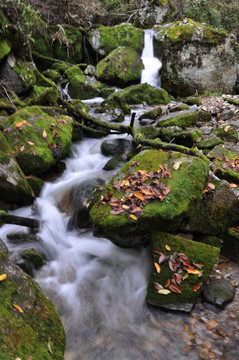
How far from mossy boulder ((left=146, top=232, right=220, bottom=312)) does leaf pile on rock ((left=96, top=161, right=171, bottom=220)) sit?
488 mm

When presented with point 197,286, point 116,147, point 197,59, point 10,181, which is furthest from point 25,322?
point 197,59

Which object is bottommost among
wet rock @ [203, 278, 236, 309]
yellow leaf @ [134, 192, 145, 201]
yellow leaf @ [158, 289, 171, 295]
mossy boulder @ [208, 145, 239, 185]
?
wet rock @ [203, 278, 236, 309]

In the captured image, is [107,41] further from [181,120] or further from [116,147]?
[116,147]

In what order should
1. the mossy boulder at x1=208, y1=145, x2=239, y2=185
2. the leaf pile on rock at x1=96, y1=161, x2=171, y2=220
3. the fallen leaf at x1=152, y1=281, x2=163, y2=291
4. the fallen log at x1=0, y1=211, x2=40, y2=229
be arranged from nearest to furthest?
the fallen leaf at x1=152, y1=281, x2=163, y2=291, the fallen log at x1=0, y1=211, x2=40, y2=229, the leaf pile on rock at x1=96, y1=161, x2=171, y2=220, the mossy boulder at x1=208, y1=145, x2=239, y2=185

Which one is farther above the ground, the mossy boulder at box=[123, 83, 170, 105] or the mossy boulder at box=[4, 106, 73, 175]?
the mossy boulder at box=[4, 106, 73, 175]

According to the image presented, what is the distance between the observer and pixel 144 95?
12.2 meters

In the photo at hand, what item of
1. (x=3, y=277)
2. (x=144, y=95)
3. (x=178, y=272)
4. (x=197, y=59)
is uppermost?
(x=197, y=59)

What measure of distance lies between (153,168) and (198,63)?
12.3 m

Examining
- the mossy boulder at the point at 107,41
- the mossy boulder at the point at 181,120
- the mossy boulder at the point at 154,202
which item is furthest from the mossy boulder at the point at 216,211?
the mossy boulder at the point at 107,41

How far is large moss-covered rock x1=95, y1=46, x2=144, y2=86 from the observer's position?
531 inches

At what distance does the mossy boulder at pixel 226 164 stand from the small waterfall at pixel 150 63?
1001 cm

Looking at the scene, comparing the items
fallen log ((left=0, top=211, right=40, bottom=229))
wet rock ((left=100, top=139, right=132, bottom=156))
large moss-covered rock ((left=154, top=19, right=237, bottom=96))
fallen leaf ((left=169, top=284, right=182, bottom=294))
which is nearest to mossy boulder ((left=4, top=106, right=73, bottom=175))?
wet rock ((left=100, top=139, right=132, bottom=156))

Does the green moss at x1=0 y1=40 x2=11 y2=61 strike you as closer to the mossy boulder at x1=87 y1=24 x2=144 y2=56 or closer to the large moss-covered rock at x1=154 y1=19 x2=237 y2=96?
the large moss-covered rock at x1=154 y1=19 x2=237 y2=96

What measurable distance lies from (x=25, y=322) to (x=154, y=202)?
212cm
